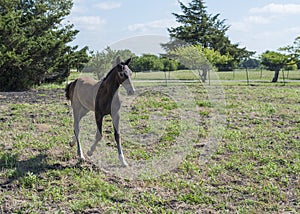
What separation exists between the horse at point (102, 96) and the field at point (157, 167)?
1.50 feet

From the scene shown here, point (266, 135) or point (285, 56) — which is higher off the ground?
point (285, 56)

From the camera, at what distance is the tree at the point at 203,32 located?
122 feet

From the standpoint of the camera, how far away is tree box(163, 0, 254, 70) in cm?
3712

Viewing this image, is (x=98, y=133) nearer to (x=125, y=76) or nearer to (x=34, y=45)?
(x=125, y=76)

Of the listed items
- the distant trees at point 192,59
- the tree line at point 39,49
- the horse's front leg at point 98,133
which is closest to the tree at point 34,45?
the tree line at point 39,49

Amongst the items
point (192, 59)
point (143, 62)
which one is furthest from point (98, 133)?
point (192, 59)

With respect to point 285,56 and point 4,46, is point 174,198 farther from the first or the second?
point 285,56

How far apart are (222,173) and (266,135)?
2.69 m

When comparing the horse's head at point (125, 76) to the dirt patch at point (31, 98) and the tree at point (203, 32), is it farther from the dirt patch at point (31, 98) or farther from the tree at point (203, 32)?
the tree at point (203, 32)

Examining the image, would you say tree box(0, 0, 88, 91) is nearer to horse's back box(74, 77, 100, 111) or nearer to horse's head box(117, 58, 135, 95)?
horse's back box(74, 77, 100, 111)

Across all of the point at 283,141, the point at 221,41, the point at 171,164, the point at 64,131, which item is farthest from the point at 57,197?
the point at 221,41

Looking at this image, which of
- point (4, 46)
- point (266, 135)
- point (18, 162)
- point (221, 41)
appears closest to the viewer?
point (18, 162)

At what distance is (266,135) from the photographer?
695 cm

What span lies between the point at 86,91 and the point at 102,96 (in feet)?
1.79
